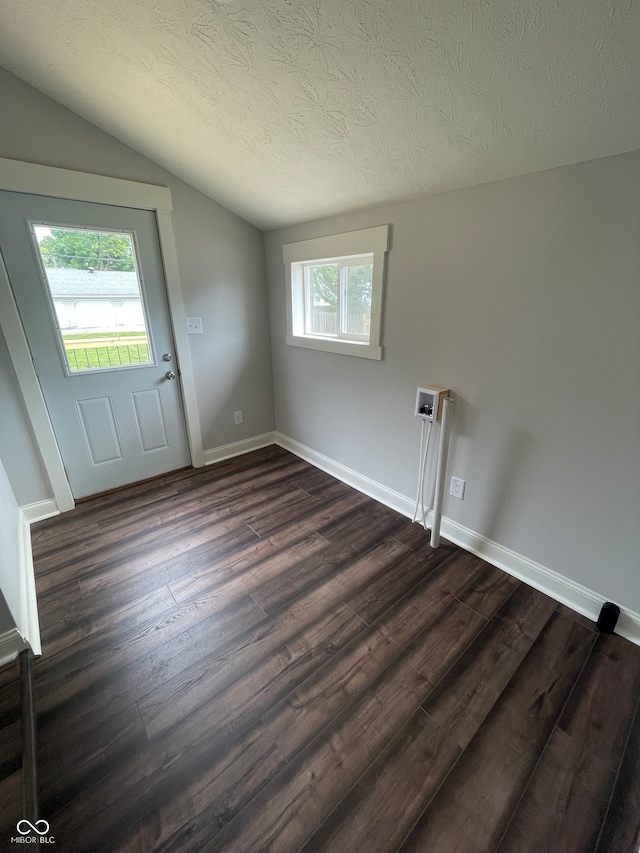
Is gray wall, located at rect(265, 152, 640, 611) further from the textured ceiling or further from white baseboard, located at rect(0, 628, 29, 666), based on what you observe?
white baseboard, located at rect(0, 628, 29, 666)

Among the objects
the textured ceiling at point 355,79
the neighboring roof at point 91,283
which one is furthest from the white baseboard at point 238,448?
the textured ceiling at point 355,79

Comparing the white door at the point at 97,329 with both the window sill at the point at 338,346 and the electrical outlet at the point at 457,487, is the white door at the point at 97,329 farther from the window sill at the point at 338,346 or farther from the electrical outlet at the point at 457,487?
the electrical outlet at the point at 457,487

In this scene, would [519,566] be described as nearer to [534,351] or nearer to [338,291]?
[534,351]

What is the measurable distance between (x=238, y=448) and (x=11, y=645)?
6.61ft

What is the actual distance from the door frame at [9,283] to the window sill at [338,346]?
888 millimetres

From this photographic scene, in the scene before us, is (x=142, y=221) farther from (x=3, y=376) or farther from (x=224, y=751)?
(x=224, y=751)

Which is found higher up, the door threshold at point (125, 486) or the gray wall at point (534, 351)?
the gray wall at point (534, 351)

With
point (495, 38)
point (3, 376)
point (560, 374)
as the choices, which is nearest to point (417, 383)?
point (560, 374)

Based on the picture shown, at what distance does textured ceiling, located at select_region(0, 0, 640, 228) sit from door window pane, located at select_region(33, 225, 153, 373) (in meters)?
0.68

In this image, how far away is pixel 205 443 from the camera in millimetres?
2961

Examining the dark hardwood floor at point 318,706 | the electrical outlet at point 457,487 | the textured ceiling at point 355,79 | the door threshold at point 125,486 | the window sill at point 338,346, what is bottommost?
the dark hardwood floor at point 318,706

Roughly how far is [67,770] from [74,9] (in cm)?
261

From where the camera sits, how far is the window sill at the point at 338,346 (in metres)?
2.18

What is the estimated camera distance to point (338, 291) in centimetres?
243
